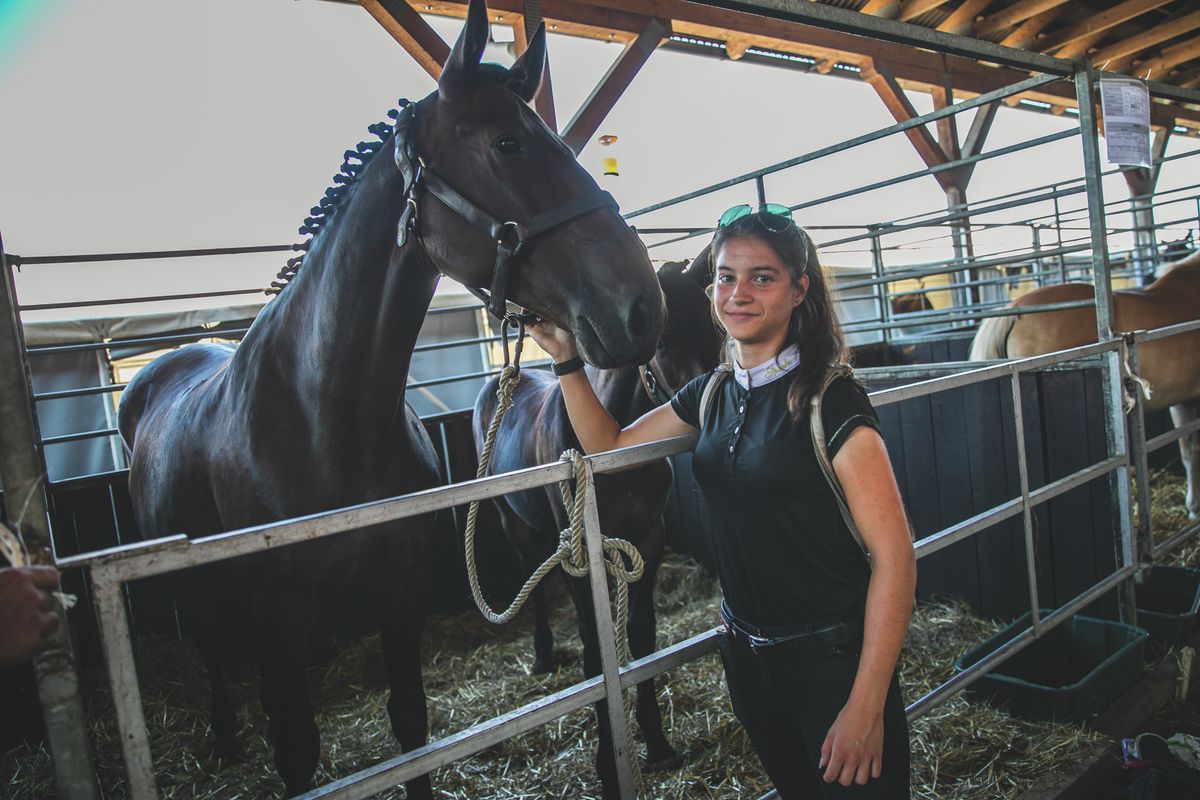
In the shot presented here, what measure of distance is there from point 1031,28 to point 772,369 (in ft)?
22.2

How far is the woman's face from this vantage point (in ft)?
4.33

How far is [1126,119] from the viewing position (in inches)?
97.3

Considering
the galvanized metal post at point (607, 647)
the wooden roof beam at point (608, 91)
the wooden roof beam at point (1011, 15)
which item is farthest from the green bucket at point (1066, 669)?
the wooden roof beam at point (1011, 15)

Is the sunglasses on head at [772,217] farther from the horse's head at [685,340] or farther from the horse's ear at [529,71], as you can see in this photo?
the horse's head at [685,340]

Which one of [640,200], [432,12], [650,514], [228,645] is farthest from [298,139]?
[650,514]

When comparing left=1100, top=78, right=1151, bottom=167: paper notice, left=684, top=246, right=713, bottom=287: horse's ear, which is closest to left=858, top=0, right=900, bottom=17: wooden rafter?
left=1100, top=78, right=1151, bottom=167: paper notice

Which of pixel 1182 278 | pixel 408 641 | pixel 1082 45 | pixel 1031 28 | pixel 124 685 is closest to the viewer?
pixel 124 685

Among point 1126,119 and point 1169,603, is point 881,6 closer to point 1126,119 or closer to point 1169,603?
point 1126,119

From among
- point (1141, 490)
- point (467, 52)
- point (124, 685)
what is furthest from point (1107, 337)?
point (124, 685)

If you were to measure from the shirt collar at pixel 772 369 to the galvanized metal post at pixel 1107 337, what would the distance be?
1.85 meters

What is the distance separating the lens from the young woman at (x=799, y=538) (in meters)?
1.16

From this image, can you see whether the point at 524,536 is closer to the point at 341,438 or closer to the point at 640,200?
the point at 341,438

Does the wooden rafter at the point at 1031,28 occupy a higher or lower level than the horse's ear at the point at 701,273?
higher

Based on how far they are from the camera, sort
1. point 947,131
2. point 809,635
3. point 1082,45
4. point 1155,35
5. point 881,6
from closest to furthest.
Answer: point 809,635
point 881,6
point 1155,35
point 1082,45
point 947,131
